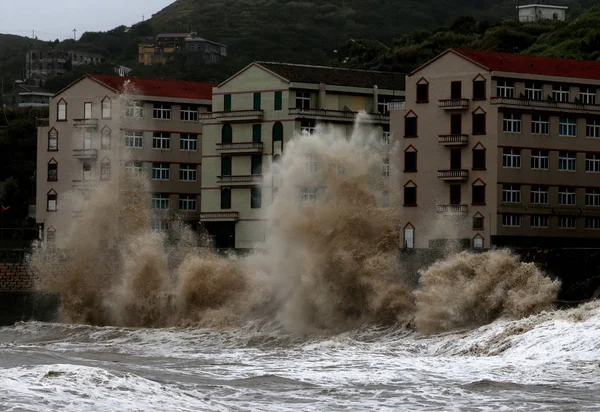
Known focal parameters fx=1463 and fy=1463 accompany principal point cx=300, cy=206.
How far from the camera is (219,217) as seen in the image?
89.6 m

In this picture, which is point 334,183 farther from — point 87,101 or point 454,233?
point 87,101

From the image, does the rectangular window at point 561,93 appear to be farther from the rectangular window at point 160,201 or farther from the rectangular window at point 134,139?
the rectangular window at point 134,139

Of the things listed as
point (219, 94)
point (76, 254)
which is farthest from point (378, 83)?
point (76, 254)

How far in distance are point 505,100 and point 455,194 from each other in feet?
19.0

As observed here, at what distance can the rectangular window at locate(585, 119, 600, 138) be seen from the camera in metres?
79.9

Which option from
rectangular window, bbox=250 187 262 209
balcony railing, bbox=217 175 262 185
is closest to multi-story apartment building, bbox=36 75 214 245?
balcony railing, bbox=217 175 262 185

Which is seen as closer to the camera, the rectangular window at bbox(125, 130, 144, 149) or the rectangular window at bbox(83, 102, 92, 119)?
the rectangular window at bbox(125, 130, 144, 149)

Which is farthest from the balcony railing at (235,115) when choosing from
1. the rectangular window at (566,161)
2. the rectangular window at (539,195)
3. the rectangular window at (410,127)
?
the rectangular window at (566,161)

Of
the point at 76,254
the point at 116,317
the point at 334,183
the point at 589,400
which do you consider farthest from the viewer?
the point at 76,254

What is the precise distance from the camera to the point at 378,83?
90.8 meters

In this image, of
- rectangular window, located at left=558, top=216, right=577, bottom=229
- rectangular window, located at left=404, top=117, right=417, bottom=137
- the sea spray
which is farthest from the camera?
rectangular window, located at left=404, top=117, right=417, bottom=137

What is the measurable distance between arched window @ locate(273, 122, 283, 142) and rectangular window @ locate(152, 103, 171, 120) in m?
10.2

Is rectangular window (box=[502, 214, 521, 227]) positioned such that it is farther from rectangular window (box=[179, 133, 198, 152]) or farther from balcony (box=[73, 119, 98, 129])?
balcony (box=[73, 119, 98, 129])

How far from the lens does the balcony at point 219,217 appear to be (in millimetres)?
89000
